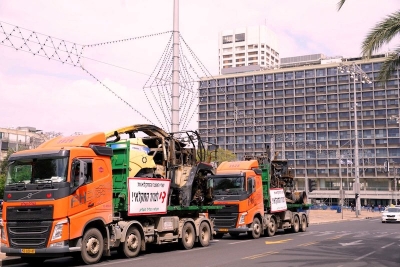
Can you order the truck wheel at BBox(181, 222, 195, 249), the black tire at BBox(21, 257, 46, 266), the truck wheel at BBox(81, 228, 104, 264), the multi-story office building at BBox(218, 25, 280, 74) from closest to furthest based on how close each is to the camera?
the truck wheel at BBox(81, 228, 104, 264), the black tire at BBox(21, 257, 46, 266), the truck wheel at BBox(181, 222, 195, 249), the multi-story office building at BBox(218, 25, 280, 74)

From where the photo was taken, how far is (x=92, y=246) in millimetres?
14203

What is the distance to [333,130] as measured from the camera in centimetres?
11719

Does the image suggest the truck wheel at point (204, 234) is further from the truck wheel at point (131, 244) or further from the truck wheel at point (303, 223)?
the truck wheel at point (303, 223)

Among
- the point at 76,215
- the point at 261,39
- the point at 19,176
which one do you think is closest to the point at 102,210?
the point at 76,215

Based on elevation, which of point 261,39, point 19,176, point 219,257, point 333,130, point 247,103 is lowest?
point 219,257

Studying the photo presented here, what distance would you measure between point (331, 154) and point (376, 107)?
14233 mm

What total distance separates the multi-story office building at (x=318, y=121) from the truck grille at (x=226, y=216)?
87.0 m

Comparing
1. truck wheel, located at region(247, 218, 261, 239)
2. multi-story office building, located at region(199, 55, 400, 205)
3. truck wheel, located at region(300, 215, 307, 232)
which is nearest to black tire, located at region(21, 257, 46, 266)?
truck wheel, located at region(247, 218, 261, 239)

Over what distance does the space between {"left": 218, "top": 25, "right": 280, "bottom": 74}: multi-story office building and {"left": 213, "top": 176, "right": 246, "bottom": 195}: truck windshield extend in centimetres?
14835

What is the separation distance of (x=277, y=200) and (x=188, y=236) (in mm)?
8239

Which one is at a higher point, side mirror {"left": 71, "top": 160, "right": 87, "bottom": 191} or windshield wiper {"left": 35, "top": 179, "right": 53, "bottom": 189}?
side mirror {"left": 71, "top": 160, "right": 87, "bottom": 191}

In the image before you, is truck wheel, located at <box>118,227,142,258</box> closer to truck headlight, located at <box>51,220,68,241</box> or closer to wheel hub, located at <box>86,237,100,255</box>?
wheel hub, located at <box>86,237,100,255</box>

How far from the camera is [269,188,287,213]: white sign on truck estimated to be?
2577 cm

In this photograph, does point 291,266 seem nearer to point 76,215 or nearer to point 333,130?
point 76,215
